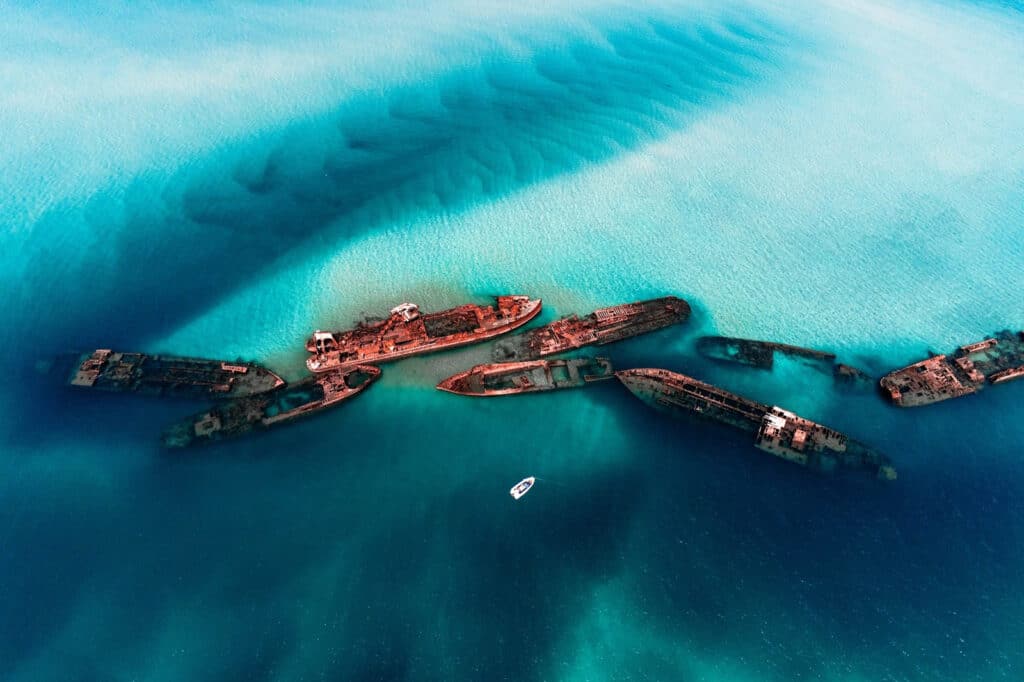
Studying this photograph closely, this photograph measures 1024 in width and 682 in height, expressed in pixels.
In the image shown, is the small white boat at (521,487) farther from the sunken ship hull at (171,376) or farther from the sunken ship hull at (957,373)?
the sunken ship hull at (957,373)

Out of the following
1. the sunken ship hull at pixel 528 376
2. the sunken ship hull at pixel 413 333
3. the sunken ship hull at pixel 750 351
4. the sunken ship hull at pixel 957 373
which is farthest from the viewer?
the sunken ship hull at pixel 750 351

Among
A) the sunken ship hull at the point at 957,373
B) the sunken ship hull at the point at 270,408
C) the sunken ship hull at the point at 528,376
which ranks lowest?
the sunken ship hull at the point at 957,373

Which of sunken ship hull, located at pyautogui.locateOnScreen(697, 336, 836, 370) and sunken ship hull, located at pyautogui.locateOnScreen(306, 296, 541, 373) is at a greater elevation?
sunken ship hull, located at pyautogui.locateOnScreen(306, 296, 541, 373)

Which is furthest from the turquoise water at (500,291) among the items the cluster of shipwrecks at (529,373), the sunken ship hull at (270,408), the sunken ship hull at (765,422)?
the cluster of shipwrecks at (529,373)

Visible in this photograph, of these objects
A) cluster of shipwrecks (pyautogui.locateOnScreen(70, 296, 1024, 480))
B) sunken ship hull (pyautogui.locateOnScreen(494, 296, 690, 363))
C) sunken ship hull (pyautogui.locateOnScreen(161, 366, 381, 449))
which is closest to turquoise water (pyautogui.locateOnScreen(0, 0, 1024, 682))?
sunken ship hull (pyautogui.locateOnScreen(161, 366, 381, 449))

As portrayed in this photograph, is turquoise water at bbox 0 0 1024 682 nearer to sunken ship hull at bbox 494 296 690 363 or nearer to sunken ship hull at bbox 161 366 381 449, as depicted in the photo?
sunken ship hull at bbox 161 366 381 449

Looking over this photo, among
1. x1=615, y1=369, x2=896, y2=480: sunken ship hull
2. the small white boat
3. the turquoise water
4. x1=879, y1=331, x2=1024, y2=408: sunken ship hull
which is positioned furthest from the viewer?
x1=879, y1=331, x2=1024, y2=408: sunken ship hull

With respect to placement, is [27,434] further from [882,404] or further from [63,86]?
[882,404]
